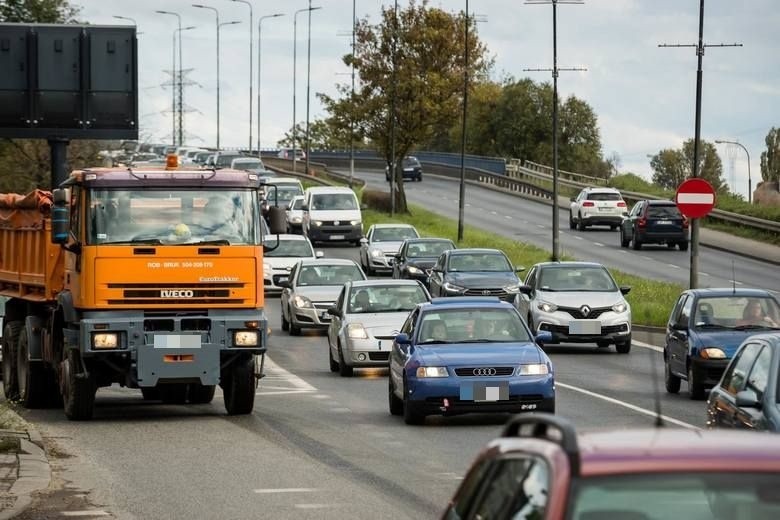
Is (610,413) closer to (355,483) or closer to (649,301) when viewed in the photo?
(355,483)

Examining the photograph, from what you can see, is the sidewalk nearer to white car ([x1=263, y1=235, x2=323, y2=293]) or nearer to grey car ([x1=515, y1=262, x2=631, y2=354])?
grey car ([x1=515, y1=262, x2=631, y2=354])

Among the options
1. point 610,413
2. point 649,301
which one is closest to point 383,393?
point 610,413

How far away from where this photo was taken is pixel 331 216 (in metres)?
66.2

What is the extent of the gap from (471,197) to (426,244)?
50.2 metres

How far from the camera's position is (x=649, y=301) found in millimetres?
41312

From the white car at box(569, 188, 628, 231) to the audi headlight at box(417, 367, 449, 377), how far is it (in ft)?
183

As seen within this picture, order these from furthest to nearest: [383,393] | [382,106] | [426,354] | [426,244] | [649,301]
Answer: [382,106] < [426,244] < [649,301] < [383,393] < [426,354]

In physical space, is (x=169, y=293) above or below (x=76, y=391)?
above

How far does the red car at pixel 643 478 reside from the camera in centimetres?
534

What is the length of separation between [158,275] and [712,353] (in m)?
6.98

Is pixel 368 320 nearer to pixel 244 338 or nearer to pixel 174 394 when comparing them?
pixel 174 394

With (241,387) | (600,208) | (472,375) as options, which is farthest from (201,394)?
(600,208)

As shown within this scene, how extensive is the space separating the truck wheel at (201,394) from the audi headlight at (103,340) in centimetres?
358

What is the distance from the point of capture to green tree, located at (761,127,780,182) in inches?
5716
